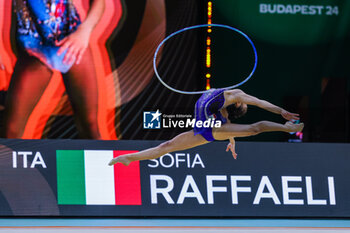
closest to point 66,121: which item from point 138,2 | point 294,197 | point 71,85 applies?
point 71,85

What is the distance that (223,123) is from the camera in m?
8.22

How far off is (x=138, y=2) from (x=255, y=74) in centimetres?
166

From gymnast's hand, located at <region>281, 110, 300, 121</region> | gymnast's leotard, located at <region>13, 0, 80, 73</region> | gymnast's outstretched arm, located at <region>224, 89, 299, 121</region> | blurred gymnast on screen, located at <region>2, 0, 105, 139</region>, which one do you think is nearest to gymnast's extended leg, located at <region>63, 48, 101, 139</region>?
blurred gymnast on screen, located at <region>2, 0, 105, 139</region>

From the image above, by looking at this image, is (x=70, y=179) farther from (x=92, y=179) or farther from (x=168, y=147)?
(x=168, y=147)

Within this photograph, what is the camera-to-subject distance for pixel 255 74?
8.24 meters

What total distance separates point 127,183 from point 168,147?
695 millimetres

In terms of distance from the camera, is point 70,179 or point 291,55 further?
point 70,179

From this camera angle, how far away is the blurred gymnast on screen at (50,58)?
8117mm

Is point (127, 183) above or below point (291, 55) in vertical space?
below

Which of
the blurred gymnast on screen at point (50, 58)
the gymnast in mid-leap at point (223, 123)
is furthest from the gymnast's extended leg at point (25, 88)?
the gymnast in mid-leap at point (223, 123)

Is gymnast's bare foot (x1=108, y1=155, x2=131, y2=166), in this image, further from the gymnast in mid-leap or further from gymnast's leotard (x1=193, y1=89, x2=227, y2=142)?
gymnast's leotard (x1=193, y1=89, x2=227, y2=142)

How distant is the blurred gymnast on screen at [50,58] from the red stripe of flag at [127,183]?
693 mm

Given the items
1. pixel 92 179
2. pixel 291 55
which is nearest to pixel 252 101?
pixel 291 55

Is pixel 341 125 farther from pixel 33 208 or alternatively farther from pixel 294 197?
pixel 33 208
